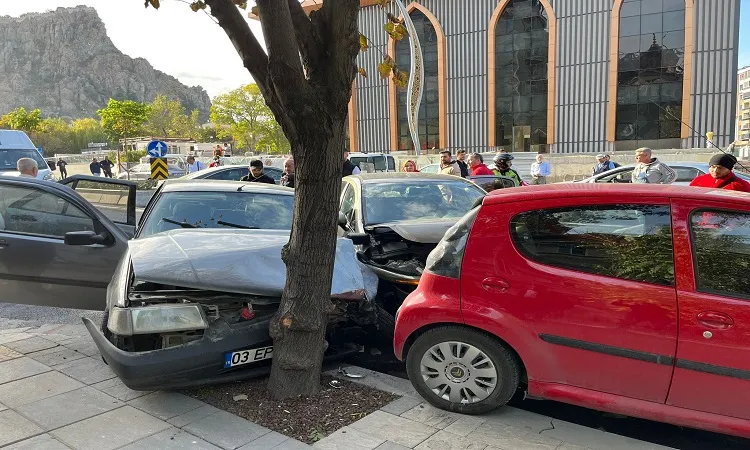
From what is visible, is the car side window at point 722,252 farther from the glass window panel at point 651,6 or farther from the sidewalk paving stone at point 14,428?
the glass window panel at point 651,6

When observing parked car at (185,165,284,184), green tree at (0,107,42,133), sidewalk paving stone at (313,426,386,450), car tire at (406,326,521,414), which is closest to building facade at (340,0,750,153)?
parked car at (185,165,284,184)

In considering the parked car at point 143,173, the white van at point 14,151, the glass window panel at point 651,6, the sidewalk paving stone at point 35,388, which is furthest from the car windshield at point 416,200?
the glass window panel at point 651,6

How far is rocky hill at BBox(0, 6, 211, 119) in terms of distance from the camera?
144 m

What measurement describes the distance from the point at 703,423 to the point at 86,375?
411cm

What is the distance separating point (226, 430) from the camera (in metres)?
3.17

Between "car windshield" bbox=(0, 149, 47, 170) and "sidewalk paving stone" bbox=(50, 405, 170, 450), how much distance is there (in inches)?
605

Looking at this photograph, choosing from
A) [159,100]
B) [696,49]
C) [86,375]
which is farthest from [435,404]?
[159,100]

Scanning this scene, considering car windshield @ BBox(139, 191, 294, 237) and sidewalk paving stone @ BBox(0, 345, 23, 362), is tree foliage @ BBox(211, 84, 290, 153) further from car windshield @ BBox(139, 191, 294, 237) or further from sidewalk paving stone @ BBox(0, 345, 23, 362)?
sidewalk paving stone @ BBox(0, 345, 23, 362)

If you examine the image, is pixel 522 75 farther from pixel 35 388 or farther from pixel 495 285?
pixel 35 388

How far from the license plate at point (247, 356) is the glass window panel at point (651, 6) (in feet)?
98.7

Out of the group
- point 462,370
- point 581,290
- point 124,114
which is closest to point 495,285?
point 581,290

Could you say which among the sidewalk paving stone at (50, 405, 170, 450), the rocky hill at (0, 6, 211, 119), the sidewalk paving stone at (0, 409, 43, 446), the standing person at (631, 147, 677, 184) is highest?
the rocky hill at (0, 6, 211, 119)

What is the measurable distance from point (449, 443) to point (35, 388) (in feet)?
9.67

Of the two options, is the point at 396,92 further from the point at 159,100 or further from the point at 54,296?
the point at 159,100
